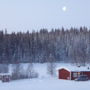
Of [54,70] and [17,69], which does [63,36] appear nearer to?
[54,70]

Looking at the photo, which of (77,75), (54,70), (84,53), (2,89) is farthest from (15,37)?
(2,89)

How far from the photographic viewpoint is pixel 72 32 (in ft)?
356

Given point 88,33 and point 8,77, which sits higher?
point 88,33

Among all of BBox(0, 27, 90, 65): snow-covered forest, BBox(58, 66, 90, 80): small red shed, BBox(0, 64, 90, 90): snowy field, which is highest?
BBox(0, 27, 90, 65): snow-covered forest

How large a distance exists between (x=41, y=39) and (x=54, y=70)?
53.3 metres

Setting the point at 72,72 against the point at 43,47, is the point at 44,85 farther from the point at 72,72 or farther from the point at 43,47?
the point at 43,47

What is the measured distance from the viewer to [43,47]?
96375mm

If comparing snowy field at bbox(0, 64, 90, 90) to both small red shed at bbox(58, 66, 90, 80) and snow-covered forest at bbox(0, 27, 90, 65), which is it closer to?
A: small red shed at bbox(58, 66, 90, 80)

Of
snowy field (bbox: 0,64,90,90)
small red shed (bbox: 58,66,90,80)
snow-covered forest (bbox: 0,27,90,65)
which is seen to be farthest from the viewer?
snow-covered forest (bbox: 0,27,90,65)

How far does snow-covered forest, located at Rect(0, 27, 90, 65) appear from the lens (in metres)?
88.7

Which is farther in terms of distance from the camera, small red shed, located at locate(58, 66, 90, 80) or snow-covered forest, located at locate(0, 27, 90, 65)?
snow-covered forest, located at locate(0, 27, 90, 65)

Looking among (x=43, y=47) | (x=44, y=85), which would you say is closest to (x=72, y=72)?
(x=44, y=85)

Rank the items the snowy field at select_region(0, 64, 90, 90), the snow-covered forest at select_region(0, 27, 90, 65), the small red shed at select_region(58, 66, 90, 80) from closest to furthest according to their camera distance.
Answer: the snowy field at select_region(0, 64, 90, 90)
the small red shed at select_region(58, 66, 90, 80)
the snow-covered forest at select_region(0, 27, 90, 65)

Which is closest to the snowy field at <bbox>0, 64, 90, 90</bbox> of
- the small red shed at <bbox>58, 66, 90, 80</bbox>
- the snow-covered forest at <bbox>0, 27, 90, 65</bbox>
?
the small red shed at <bbox>58, 66, 90, 80</bbox>
